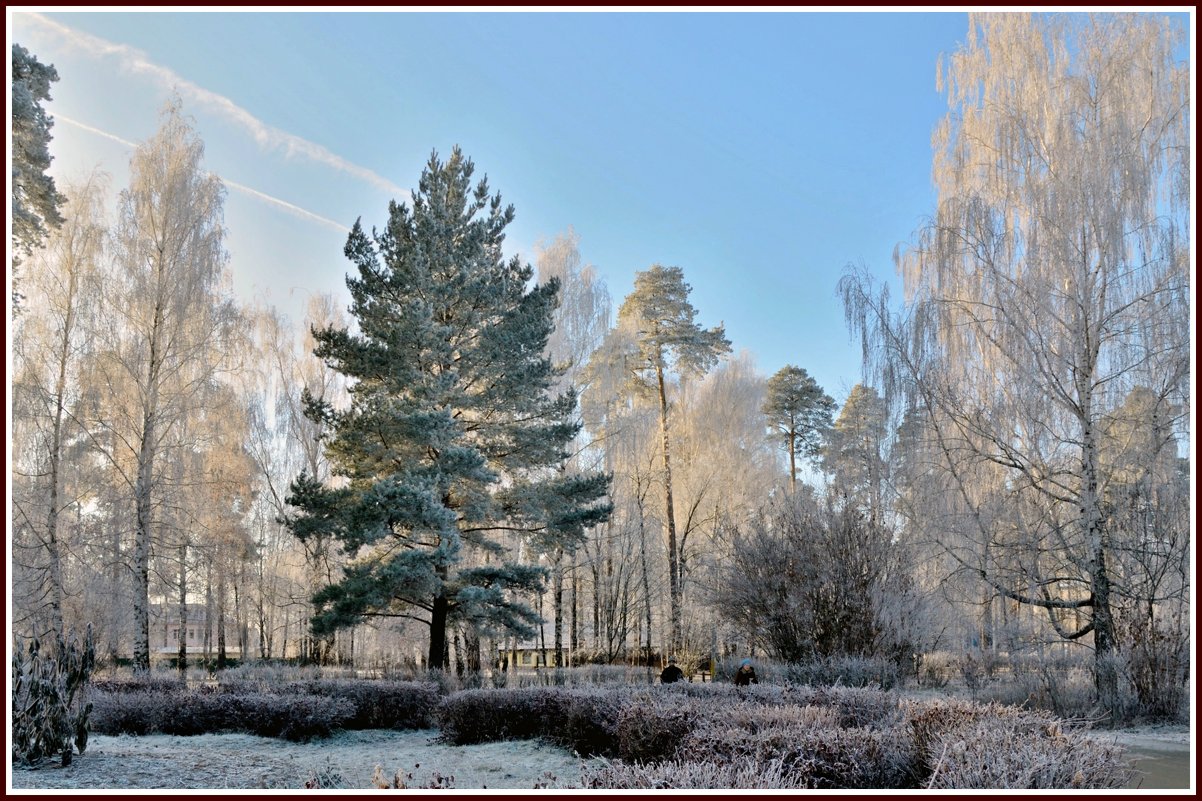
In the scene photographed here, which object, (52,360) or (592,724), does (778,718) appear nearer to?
(592,724)

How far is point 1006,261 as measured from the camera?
13.0 m

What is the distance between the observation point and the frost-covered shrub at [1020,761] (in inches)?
185

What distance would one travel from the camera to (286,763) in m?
8.30

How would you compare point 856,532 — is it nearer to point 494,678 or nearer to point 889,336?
point 889,336

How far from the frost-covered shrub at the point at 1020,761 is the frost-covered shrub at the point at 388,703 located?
27.9 ft

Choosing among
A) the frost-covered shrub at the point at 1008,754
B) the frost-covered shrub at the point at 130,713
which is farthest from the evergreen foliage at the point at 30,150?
the frost-covered shrub at the point at 1008,754

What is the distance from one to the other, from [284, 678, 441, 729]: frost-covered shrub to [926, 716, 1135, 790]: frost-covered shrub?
8.51 m

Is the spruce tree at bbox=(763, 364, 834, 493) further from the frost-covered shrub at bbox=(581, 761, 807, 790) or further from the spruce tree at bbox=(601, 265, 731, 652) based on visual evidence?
the frost-covered shrub at bbox=(581, 761, 807, 790)

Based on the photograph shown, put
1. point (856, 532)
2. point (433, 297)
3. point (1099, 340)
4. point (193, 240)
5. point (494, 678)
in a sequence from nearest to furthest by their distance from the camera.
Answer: point (1099, 340) → point (856, 532) → point (494, 678) → point (433, 297) → point (193, 240)

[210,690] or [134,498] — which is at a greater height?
[134,498]

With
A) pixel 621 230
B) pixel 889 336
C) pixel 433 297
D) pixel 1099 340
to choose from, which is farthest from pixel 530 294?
pixel 1099 340

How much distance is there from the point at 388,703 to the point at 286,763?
387cm

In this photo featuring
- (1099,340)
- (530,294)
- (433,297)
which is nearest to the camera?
(1099,340)

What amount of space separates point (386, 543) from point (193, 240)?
844 cm
